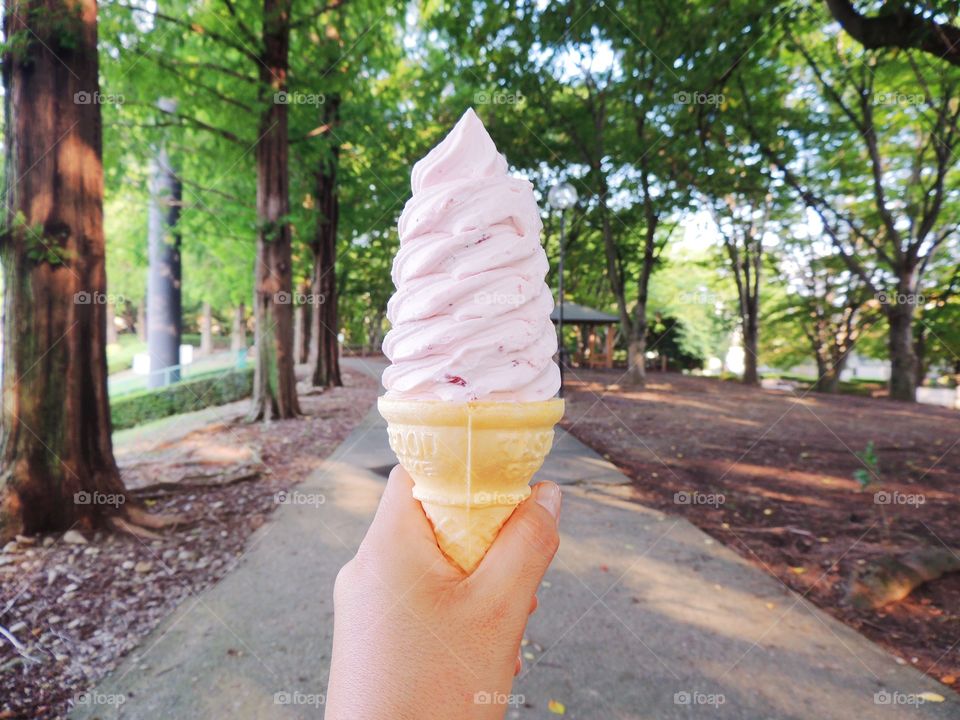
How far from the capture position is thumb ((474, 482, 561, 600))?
1.69 m

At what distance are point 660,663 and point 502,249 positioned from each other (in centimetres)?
255

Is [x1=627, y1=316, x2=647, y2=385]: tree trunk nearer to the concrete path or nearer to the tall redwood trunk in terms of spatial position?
the concrete path

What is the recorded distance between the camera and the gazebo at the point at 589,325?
2831 centimetres

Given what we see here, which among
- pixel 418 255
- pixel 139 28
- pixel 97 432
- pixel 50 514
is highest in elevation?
pixel 139 28

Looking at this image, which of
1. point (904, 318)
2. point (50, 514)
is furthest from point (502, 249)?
point (904, 318)

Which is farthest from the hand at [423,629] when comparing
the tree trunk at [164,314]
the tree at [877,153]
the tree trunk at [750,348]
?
the tree trunk at [750,348]

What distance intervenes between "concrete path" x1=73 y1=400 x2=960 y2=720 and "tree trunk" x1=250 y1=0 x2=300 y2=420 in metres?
6.13

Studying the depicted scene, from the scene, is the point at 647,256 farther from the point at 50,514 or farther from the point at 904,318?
the point at 50,514

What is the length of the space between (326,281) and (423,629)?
15074 mm

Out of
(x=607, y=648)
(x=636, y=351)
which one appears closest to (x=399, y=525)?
(x=607, y=648)

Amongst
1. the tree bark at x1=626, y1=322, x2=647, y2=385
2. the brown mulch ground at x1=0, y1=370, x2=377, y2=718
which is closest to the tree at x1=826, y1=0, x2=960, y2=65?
the brown mulch ground at x1=0, y1=370, x2=377, y2=718

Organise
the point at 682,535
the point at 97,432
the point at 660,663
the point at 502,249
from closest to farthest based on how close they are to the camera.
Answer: the point at 502,249 < the point at 660,663 < the point at 97,432 < the point at 682,535

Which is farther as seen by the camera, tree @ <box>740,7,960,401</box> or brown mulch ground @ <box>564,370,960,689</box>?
tree @ <box>740,7,960,401</box>

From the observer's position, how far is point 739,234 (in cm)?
2159
